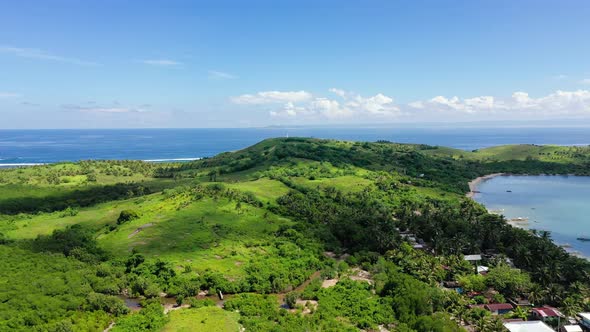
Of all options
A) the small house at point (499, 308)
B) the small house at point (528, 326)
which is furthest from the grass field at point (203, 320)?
the small house at point (499, 308)

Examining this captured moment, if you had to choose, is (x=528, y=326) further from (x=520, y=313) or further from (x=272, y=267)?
(x=272, y=267)

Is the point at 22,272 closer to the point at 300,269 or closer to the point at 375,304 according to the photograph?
the point at 300,269

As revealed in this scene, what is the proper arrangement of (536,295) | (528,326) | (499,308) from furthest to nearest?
1. (536,295)
2. (499,308)
3. (528,326)

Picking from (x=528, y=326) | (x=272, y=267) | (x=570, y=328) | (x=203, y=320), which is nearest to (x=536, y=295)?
(x=570, y=328)

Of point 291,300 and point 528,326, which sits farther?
point 291,300

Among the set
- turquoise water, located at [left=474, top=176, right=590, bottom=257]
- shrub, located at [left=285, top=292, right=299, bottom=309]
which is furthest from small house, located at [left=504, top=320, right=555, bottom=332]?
turquoise water, located at [left=474, top=176, right=590, bottom=257]

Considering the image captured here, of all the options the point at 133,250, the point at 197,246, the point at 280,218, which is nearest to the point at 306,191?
the point at 280,218

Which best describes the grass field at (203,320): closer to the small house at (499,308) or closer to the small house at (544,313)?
the small house at (499,308)
